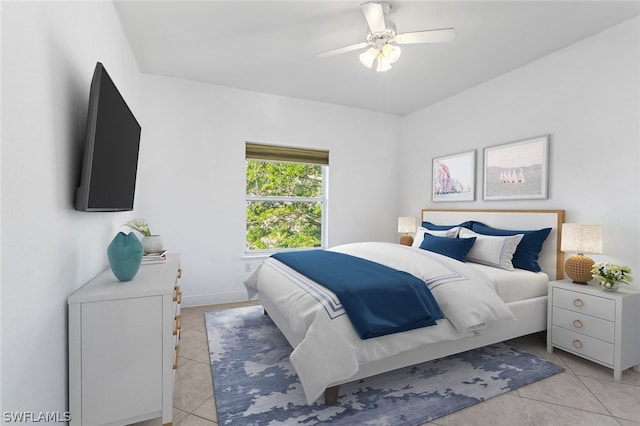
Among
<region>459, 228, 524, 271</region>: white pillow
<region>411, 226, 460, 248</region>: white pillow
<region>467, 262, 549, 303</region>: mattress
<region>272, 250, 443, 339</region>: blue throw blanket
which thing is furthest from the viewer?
<region>411, 226, 460, 248</region>: white pillow

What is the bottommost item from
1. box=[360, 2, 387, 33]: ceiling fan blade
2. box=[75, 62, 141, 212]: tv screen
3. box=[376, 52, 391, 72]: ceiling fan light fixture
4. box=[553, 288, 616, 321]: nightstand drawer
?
box=[553, 288, 616, 321]: nightstand drawer

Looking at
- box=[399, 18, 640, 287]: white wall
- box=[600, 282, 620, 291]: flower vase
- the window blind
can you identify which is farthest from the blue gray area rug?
the window blind

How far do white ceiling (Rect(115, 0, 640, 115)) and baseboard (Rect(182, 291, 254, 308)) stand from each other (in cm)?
247

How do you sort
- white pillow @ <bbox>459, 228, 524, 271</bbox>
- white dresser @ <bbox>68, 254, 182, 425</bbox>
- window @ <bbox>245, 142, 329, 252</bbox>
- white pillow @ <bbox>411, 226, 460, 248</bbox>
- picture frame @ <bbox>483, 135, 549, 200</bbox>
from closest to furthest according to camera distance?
white dresser @ <bbox>68, 254, 182, 425</bbox> < white pillow @ <bbox>459, 228, 524, 271</bbox> < picture frame @ <bbox>483, 135, 549, 200</bbox> < white pillow @ <bbox>411, 226, 460, 248</bbox> < window @ <bbox>245, 142, 329, 252</bbox>

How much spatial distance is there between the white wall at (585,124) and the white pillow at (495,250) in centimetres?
51

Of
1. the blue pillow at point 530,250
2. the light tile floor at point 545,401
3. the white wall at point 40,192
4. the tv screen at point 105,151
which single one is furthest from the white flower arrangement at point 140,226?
the blue pillow at point 530,250

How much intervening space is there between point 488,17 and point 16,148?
2876mm

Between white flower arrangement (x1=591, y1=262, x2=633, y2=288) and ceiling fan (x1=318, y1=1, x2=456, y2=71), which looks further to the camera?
white flower arrangement (x1=591, y1=262, x2=633, y2=288)

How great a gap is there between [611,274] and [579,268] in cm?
21

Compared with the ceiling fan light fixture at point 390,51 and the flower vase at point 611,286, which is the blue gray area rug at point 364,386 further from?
the ceiling fan light fixture at point 390,51

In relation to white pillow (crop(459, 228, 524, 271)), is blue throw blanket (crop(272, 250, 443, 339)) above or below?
below

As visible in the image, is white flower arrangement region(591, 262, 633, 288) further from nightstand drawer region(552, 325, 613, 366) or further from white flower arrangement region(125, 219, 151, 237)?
white flower arrangement region(125, 219, 151, 237)

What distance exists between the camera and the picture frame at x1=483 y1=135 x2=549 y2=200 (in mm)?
2869

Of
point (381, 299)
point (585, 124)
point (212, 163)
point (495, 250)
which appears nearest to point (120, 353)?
point (381, 299)
